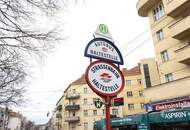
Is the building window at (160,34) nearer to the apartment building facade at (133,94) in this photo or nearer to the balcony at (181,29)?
the balcony at (181,29)

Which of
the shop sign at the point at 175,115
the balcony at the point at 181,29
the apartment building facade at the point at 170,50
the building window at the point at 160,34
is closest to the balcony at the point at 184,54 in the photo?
the apartment building facade at the point at 170,50

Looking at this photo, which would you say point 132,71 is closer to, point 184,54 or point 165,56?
point 165,56

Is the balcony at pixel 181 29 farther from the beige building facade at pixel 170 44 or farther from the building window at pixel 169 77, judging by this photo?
the building window at pixel 169 77

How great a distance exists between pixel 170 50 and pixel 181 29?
2526mm

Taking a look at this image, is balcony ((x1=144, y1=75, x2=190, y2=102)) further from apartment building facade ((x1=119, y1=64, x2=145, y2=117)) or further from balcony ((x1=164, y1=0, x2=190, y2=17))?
apartment building facade ((x1=119, y1=64, x2=145, y2=117))

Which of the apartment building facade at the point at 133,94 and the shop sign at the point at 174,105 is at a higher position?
the apartment building facade at the point at 133,94

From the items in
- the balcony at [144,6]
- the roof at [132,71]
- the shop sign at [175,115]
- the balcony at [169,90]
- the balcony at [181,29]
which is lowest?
the shop sign at [175,115]

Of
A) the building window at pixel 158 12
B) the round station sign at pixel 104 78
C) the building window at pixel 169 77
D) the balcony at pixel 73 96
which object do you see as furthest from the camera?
the balcony at pixel 73 96

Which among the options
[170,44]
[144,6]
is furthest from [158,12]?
[170,44]

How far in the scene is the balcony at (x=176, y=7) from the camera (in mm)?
17906

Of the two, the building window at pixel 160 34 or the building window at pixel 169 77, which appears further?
the building window at pixel 160 34

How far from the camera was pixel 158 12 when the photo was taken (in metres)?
21.8

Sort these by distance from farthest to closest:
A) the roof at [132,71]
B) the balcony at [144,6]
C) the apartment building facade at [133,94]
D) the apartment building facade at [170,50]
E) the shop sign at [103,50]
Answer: the roof at [132,71] → the apartment building facade at [133,94] → the balcony at [144,6] → the apartment building facade at [170,50] → the shop sign at [103,50]

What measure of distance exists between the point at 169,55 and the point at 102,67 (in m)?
17.2
